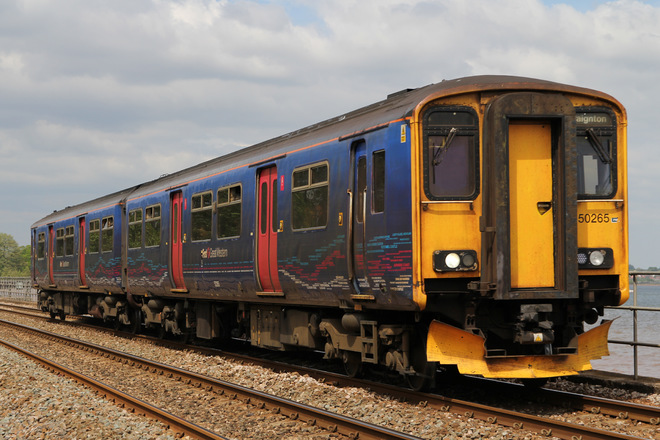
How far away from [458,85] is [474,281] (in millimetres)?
2149

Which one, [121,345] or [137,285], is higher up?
[137,285]

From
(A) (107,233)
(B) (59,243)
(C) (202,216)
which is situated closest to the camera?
(C) (202,216)

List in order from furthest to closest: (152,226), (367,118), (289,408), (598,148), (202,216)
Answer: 1. (152,226)
2. (202,216)
3. (367,118)
4. (598,148)
5. (289,408)

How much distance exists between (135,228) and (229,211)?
5538 millimetres

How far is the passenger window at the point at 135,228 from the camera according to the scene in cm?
1758

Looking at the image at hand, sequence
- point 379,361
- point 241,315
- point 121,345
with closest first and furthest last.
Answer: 1. point 379,361
2. point 241,315
3. point 121,345

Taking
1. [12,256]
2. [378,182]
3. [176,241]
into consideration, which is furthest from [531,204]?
[12,256]

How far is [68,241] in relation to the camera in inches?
927

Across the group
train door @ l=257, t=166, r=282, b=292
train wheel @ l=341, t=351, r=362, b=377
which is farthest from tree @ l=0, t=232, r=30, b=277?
train wheel @ l=341, t=351, r=362, b=377

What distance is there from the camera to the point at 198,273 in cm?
1438

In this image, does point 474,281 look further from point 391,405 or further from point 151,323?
point 151,323

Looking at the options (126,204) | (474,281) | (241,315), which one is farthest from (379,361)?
(126,204)

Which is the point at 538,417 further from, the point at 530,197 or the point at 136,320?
the point at 136,320

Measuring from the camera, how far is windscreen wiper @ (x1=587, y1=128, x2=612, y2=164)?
8.70 m
